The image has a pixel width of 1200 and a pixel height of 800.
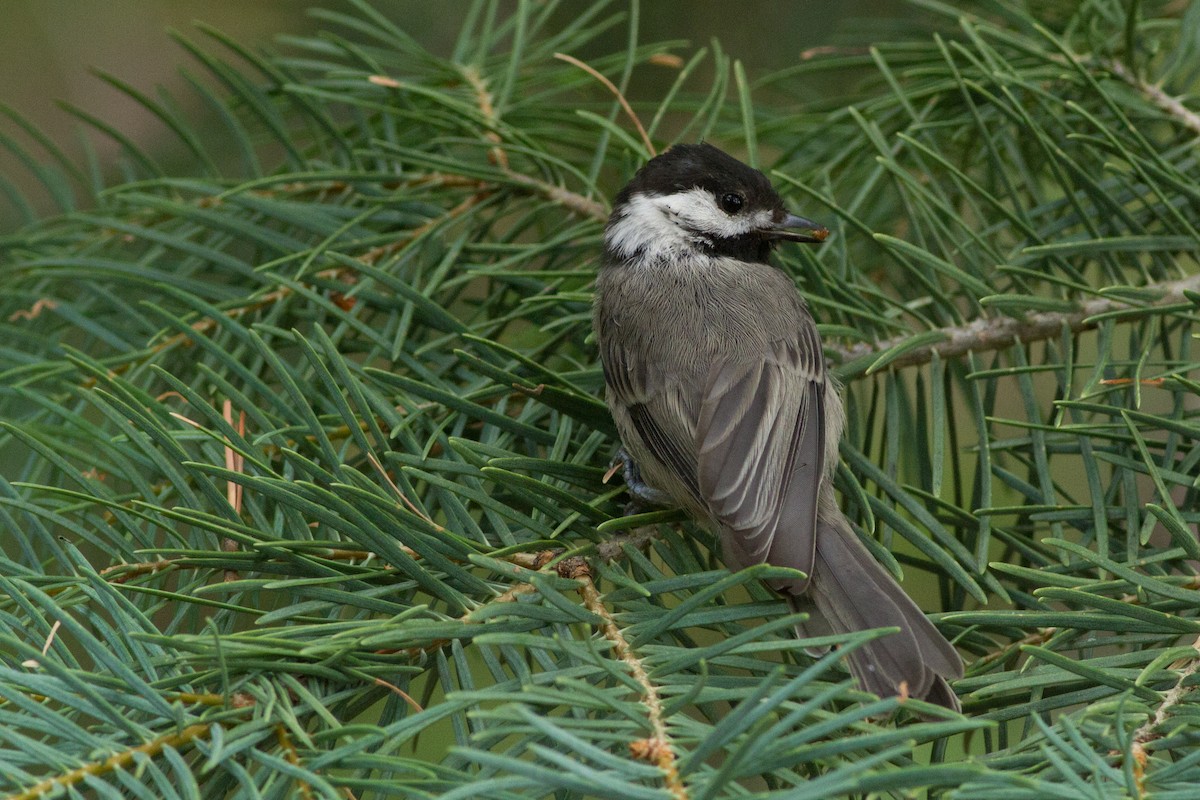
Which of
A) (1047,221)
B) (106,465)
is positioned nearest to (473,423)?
(106,465)

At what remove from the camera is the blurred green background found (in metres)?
3.00

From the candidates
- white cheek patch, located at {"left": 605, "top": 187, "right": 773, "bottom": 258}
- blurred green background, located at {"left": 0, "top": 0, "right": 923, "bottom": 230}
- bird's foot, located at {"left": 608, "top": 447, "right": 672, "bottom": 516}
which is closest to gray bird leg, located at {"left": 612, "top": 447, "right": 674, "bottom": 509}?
bird's foot, located at {"left": 608, "top": 447, "right": 672, "bottom": 516}

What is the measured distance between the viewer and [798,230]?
2125mm

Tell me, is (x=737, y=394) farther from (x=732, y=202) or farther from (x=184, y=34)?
(x=184, y=34)

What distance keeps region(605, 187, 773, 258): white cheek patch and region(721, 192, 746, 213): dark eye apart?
1 cm

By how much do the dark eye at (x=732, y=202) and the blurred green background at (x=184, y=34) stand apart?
675 millimetres

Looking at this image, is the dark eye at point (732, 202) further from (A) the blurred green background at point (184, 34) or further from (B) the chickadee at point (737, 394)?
(A) the blurred green background at point (184, 34)

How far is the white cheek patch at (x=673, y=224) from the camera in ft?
7.04

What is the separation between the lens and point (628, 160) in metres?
2.41

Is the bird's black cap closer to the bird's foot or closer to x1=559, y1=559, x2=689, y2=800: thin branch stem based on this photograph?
the bird's foot

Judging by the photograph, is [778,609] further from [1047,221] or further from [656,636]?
[1047,221]

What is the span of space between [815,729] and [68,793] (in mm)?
679

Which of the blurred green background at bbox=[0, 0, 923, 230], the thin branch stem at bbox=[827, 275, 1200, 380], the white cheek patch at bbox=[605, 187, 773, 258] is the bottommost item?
the thin branch stem at bbox=[827, 275, 1200, 380]

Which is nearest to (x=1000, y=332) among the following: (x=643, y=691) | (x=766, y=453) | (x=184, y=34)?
(x=766, y=453)
